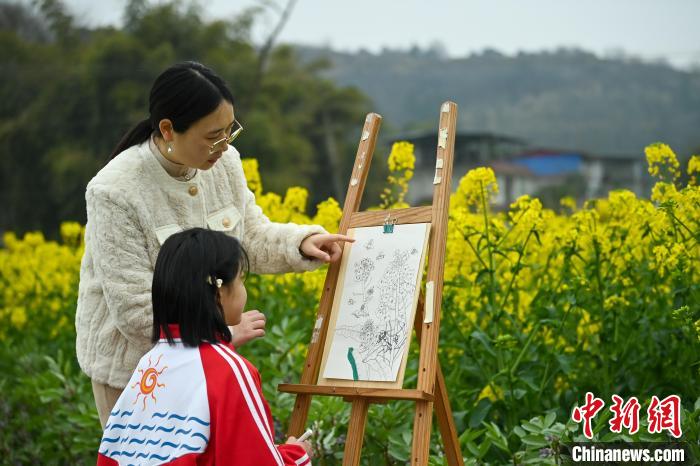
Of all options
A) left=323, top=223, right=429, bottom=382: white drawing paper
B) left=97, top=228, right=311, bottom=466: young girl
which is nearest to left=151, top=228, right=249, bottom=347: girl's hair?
left=97, top=228, right=311, bottom=466: young girl

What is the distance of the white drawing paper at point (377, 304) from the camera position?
3035 millimetres

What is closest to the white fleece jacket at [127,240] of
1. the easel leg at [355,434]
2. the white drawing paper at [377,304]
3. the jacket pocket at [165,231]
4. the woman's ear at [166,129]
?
the jacket pocket at [165,231]

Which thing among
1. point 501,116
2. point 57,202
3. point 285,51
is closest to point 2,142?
point 57,202

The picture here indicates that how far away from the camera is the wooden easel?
9.40 ft

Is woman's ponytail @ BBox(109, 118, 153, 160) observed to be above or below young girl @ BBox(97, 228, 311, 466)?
above

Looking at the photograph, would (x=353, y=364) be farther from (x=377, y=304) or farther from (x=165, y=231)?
(x=165, y=231)

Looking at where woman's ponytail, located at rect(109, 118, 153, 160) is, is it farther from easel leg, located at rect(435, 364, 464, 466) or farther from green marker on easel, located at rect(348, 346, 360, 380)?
easel leg, located at rect(435, 364, 464, 466)

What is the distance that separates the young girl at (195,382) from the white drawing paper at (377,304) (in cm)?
53

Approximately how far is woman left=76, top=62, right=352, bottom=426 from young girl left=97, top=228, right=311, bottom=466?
11.4 inches

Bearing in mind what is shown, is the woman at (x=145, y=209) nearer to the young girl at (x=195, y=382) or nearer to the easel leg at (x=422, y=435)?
the young girl at (x=195, y=382)

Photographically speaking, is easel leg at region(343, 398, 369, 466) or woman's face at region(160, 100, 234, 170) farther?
easel leg at region(343, 398, 369, 466)

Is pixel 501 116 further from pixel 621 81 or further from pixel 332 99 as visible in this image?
pixel 332 99

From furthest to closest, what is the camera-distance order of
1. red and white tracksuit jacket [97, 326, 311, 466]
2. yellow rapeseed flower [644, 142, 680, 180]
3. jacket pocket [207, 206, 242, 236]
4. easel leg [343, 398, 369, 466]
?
yellow rapeseed flower [644, 142, 680, 180] < jacket pocket [207, 206, 242, 236] < easel leg [343, 398, 369, 466] < red and white tracksuit jacket [97, 326, 311, 466]

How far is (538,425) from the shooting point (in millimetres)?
3275
